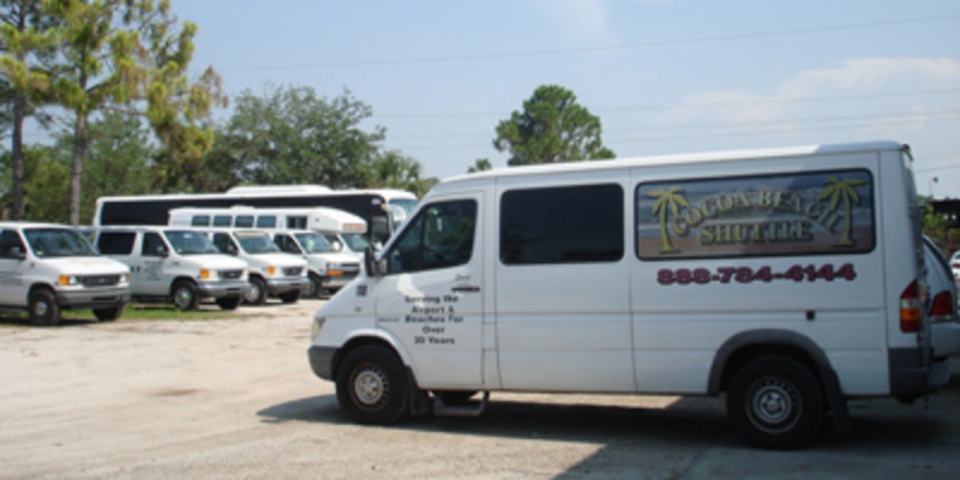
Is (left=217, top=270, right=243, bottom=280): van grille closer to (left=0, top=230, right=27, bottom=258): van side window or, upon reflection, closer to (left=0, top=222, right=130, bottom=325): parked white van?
(left=0, top=222, right=130, bottom=325): parked white van

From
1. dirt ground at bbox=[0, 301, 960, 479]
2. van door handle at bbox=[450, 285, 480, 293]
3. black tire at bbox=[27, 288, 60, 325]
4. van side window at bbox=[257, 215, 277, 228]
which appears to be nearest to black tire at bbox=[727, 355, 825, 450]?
dirt ground at bbox=[0, 301, 960, 479]

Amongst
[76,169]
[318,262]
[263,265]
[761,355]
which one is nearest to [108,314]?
[263,265]

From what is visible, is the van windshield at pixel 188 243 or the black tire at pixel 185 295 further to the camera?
the van windshield at pixel 188 243

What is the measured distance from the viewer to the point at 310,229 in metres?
32.6

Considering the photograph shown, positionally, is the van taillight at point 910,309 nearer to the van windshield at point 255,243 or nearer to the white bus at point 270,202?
the van windshield at point 255,243

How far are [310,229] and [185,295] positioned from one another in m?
9.36

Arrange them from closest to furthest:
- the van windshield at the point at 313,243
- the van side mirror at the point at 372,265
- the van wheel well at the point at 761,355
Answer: the van wheel well at the point at 761,355, the van side mirror at the point at 372,265, the van windshield at the point at 313,243

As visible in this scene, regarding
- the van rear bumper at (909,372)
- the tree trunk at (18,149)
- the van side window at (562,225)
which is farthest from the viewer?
the tree trunk at (18,149)

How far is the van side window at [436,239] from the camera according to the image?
9.36 m

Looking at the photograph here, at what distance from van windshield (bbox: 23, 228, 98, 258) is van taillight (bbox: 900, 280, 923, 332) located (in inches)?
657

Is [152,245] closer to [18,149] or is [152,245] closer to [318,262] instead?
[318,262]

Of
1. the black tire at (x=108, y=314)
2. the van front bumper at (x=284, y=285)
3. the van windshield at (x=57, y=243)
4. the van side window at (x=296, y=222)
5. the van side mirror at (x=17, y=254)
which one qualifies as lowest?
the black tire at (x=108, y=314)

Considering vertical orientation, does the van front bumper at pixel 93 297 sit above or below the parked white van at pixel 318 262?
below

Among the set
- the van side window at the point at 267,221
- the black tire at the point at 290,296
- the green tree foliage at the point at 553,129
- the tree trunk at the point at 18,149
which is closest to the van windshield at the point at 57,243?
the black tire at the point at 290,296
